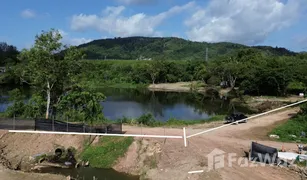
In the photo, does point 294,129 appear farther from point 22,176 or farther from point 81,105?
point 22,176

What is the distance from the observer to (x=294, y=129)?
24359 millimetres

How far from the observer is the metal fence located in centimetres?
2153

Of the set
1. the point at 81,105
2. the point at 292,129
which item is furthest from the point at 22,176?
the point at 292,129

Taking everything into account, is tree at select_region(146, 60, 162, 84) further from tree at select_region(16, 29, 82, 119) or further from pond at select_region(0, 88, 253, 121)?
tree at select_region(16, 29, 82, 119)

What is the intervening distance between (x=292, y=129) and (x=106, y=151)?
48.4ft

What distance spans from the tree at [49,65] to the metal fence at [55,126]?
2.72 m

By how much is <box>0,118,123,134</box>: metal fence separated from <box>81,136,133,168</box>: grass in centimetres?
109

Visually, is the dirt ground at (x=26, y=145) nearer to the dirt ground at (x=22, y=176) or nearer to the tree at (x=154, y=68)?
the dirt ground at (x=22, y=176)

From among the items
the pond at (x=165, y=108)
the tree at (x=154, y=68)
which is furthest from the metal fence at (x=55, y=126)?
the tree at (x=154, y=68)

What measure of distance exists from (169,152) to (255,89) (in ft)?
143

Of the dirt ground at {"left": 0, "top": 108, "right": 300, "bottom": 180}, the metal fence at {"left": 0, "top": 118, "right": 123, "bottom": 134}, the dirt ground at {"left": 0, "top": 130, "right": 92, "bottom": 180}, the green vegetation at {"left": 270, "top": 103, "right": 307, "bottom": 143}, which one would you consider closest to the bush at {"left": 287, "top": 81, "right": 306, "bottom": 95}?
the green vegetation at {"left": 270, "top": 103, "right": 307, "bottom": 143}

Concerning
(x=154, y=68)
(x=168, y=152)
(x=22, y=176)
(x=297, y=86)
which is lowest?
(x=22, y=176)

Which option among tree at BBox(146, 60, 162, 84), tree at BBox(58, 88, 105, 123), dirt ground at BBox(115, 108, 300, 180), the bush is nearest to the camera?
dirt ground at BBox(115, 108, 300, 180)

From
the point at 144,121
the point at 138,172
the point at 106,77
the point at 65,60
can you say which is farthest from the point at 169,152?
the point at 106,77
